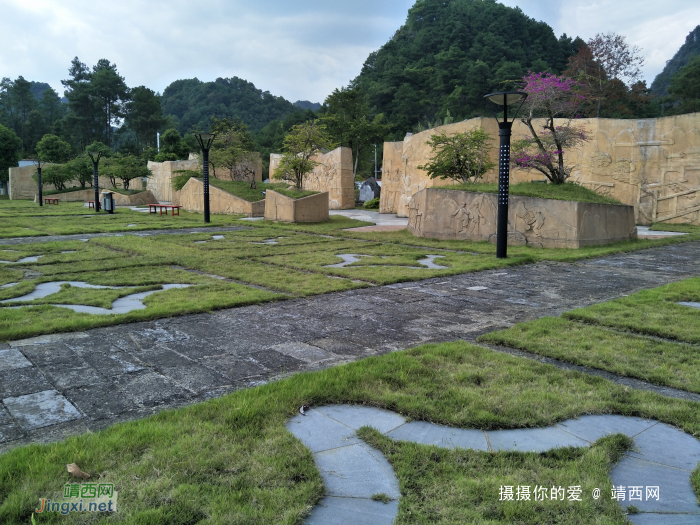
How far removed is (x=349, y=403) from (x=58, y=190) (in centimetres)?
4531

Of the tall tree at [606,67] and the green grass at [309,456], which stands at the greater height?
the tall tree at [606,67]

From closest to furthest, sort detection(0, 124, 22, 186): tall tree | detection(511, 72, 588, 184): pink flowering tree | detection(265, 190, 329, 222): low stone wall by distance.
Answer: detection(511, 72, 588, 184): pink flowering tree < detection(265, 190, 329, 222): low stone wall < detection(0, 124, 22, 186): tall tree

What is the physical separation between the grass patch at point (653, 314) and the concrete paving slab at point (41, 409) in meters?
4.44

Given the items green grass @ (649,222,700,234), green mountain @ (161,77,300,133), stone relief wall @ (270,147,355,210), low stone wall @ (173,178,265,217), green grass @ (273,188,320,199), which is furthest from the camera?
green mountain @ (161,77,300,133)

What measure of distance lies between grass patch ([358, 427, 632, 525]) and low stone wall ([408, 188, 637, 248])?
980 centimetres

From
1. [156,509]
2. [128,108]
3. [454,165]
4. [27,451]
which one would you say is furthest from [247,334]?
[128,108]

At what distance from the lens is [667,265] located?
912 centimetres

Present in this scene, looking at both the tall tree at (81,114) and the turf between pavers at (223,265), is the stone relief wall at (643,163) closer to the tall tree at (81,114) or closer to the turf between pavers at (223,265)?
the turf between pavers at (223,265)

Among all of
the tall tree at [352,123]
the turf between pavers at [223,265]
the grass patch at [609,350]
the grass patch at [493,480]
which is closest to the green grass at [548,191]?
the turf between pavers at [223,265]

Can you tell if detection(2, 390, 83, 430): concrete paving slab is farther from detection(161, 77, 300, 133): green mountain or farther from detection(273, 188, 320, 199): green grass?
detection(161, 77, 300, 133): green mountain

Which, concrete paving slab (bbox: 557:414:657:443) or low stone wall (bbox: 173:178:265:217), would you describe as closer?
concrete paving slab (bbox: 557:414:657:443)

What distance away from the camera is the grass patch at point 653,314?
4672mm

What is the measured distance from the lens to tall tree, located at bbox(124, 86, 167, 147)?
2467 inches

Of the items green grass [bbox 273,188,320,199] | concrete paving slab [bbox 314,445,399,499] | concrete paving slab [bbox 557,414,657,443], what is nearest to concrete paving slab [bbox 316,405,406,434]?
concrete paving slab [bbox 314,445,399,499]
